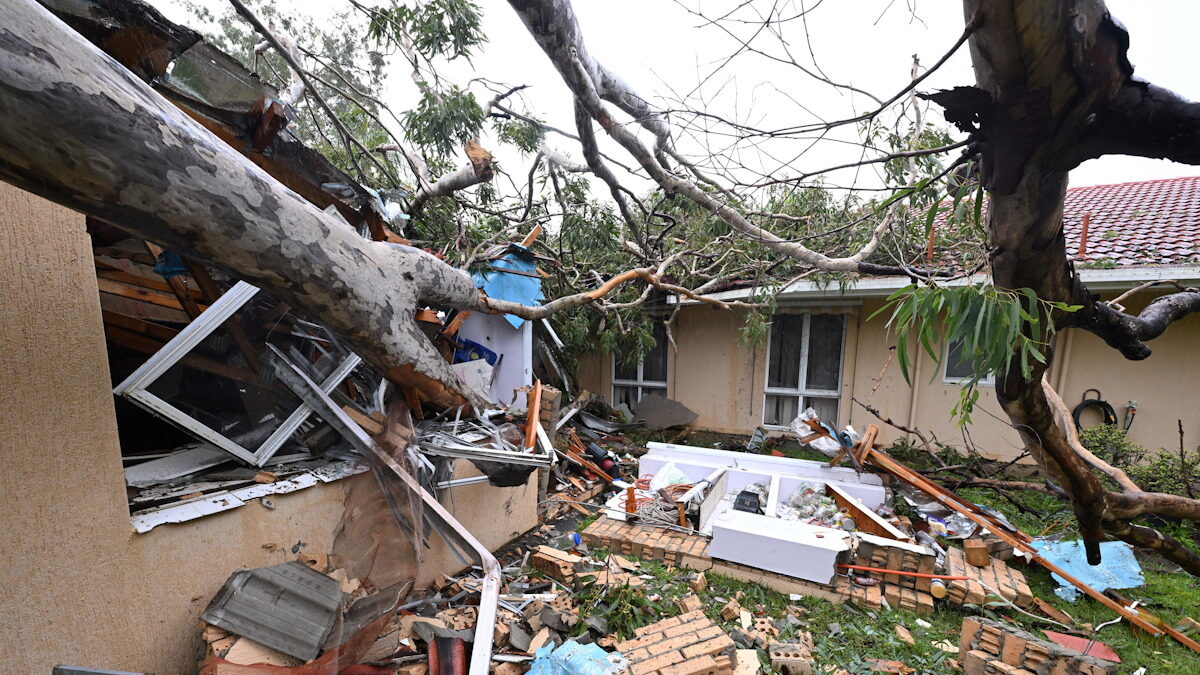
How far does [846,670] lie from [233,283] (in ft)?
14.9

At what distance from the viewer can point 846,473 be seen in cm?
514

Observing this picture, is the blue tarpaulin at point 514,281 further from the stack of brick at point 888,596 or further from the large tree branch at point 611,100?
the stack of brick at point 888,596

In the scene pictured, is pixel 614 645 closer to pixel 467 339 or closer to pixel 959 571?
pixel 959 571

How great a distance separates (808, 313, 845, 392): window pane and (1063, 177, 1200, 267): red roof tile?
284cm

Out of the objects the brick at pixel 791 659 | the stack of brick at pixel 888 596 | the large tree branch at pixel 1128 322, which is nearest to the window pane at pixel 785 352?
the stack of brick at pixel 888 596

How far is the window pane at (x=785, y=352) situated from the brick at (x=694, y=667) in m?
5.71

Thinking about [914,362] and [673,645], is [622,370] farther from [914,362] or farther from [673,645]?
[673,645]

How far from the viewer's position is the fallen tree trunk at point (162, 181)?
69cm

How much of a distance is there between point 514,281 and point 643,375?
358 cm

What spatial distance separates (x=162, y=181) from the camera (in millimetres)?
848

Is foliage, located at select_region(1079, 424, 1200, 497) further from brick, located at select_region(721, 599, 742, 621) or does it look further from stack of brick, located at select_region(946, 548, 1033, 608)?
brick, located at select_region(721, 599, 742, 621)

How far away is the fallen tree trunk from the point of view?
0.69 metres

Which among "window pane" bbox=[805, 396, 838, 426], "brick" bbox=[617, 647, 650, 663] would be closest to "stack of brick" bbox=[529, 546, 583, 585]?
"brick" bbox=[617, 647, 650, 663]

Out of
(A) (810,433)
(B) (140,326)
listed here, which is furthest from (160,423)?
(A) (810,433)
